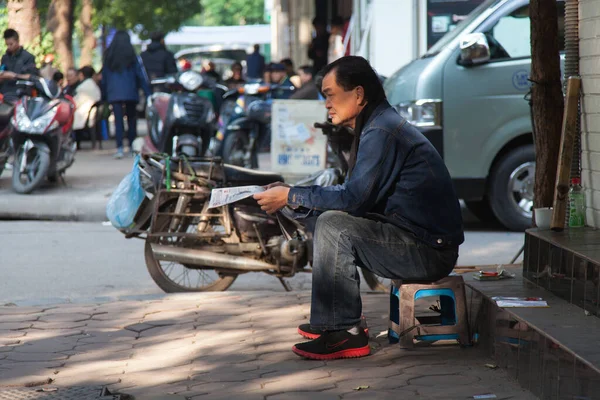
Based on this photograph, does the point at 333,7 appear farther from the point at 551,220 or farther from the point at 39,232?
the point at 551,220

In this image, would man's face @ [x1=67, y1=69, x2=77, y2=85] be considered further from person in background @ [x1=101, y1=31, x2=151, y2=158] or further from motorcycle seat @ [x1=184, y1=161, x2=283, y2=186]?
motorcycle seat @ [x1=184, y1=161, x2=283, y2=186]

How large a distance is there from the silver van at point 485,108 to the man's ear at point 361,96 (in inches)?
171

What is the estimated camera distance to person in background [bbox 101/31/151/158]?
55.3 ft

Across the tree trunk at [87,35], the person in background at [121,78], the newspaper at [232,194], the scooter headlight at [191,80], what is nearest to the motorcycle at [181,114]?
the scooter headlight at [191,80]

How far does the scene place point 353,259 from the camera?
192 inches

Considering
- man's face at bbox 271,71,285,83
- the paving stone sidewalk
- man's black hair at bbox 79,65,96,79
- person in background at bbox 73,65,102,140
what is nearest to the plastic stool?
the paving stone sidewalk

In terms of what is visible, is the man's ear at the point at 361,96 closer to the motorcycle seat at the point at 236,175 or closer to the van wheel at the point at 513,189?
the motorcycle seat at the point at 236,175

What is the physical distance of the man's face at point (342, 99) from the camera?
4.97 metres

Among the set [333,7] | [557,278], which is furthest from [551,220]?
[333,7]

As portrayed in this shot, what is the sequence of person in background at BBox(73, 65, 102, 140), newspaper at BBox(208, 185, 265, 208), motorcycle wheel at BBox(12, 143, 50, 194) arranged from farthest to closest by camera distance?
person in background at BBox(73, 65, 102, 140), motorcycle wheel at BBox(12, 143, 50, 194), newspaper at BBox(208, 185, 265, 208)

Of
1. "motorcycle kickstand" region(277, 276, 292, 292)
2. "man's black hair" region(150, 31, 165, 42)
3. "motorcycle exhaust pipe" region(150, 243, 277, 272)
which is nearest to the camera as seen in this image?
"motorcycle exhaust pipe" region(150, 243, 277, 272)

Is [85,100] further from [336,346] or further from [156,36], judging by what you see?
[336,346]

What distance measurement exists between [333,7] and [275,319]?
27.6 metres

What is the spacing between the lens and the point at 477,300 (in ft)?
17.0
